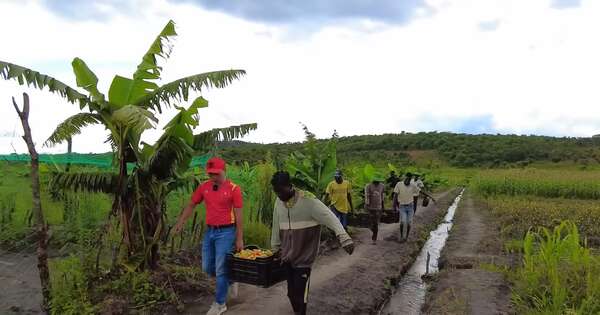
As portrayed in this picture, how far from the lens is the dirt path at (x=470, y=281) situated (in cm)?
759

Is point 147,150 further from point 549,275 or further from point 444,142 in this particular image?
point 444,142

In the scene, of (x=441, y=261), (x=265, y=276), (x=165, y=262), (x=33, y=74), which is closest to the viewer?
(x=265, y=276)

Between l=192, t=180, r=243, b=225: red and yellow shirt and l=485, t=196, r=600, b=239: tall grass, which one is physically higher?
l=192, t=180, r=243, b=225: red and yellow shirt

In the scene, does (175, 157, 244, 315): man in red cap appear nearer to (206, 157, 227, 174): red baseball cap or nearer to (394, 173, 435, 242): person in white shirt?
(206, 157, 227, 174): red baseball cap

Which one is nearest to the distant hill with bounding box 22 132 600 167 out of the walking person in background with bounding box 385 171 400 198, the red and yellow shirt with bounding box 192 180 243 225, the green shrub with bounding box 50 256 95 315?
the walking person in background with bounding box 385 171 400 198

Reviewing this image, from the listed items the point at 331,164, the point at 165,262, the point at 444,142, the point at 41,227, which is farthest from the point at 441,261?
the point at 444,142

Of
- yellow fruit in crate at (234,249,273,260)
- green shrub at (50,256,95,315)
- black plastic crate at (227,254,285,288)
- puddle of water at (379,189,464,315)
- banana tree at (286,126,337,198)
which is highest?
banana tree at (286,126,337,198)

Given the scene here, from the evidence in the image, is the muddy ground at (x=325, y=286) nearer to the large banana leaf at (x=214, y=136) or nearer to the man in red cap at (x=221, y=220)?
the man in red cap at (x=221, y=220)

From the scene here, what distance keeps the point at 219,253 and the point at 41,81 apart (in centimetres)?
326

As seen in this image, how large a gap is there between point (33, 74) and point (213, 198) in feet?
9.44

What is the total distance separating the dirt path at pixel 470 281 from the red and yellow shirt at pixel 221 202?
10.7 ft

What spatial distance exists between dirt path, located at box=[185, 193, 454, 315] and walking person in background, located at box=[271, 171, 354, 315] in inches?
44.9

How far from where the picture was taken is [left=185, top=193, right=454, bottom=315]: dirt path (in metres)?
7.45

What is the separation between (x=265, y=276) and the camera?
5.95 meters
